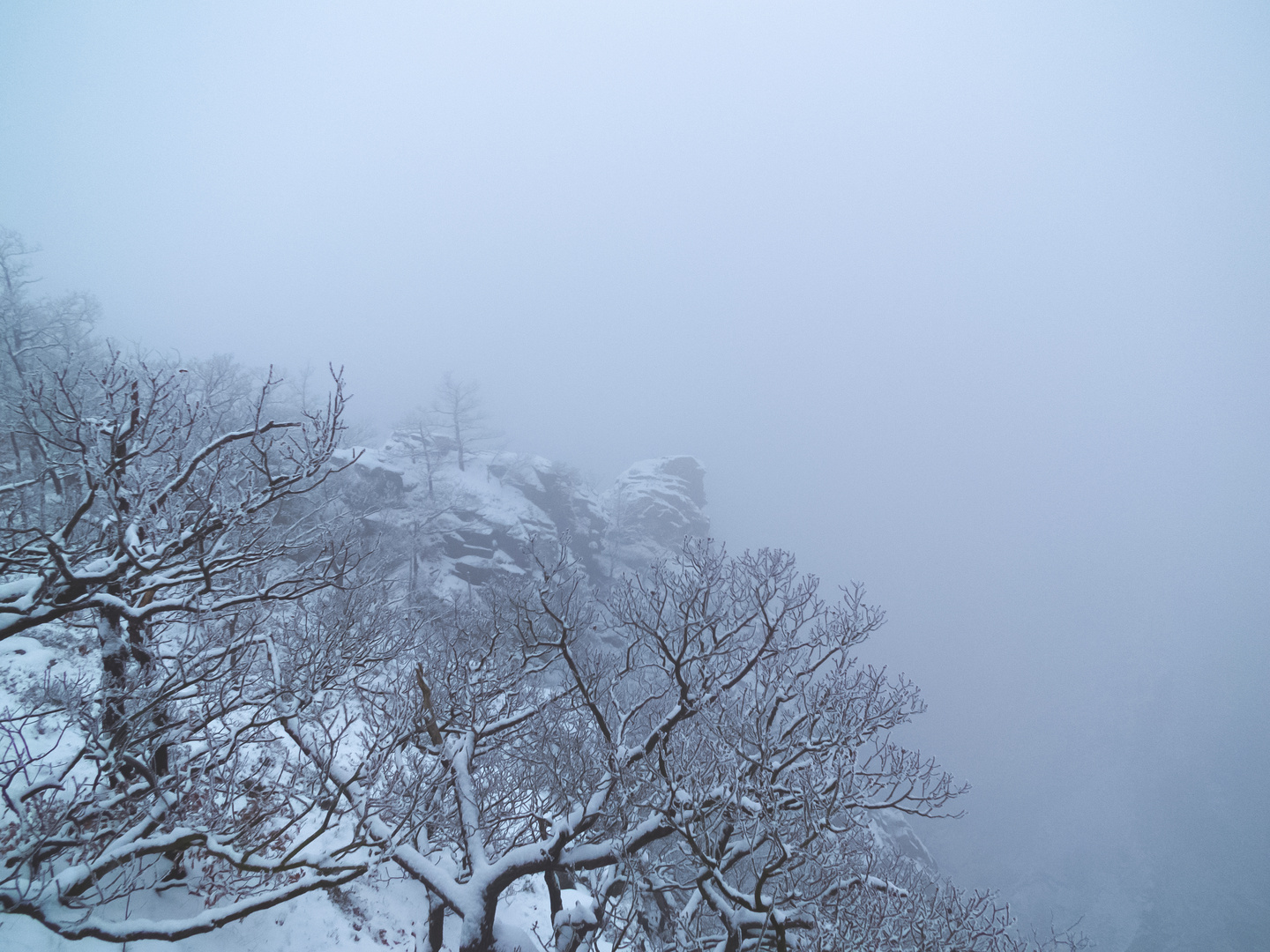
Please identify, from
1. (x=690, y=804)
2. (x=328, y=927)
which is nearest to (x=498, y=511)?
(x=328, y=927)

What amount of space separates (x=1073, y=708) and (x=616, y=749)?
85.3 metres

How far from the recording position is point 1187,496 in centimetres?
14312

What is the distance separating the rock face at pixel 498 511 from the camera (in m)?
33.4

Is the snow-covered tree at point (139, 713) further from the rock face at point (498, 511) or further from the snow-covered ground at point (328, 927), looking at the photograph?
the rock face at point (498, 511)

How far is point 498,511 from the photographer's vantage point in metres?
40.0

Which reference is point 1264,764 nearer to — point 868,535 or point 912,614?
point 912,614

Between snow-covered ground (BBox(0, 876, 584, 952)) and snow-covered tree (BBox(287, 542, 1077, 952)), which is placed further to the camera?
snow-covered tree (BBox(287, 542, 1077, 952))

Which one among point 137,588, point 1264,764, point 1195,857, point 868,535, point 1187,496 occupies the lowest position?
point 1195,857

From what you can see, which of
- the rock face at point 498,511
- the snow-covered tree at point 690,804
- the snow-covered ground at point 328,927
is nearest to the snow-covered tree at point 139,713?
the snow-covered ground at point 328,927

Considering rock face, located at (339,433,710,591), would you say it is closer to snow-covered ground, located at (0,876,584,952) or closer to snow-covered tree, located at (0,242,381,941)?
snow-covered ground, located at (0,876,584,952)

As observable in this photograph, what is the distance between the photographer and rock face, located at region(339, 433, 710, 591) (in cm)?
3344

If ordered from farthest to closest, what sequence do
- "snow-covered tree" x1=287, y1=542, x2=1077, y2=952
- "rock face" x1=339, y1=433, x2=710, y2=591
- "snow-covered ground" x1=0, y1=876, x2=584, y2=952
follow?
"rock face" x1=339, y1=433, x2=710, y2=591 < "snow-covered tree" x1=287, y1=542, x2=1077, y2=952 < "snow-covered ground" x1=0, y1=876, x2=584, y2=952

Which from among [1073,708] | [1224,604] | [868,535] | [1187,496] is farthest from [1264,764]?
[1187,496]

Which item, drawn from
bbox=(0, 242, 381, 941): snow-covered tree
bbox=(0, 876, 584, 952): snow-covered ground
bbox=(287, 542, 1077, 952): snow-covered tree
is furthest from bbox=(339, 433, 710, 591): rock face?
bbox=(0, 242, 381, 941): snow-covered tree
